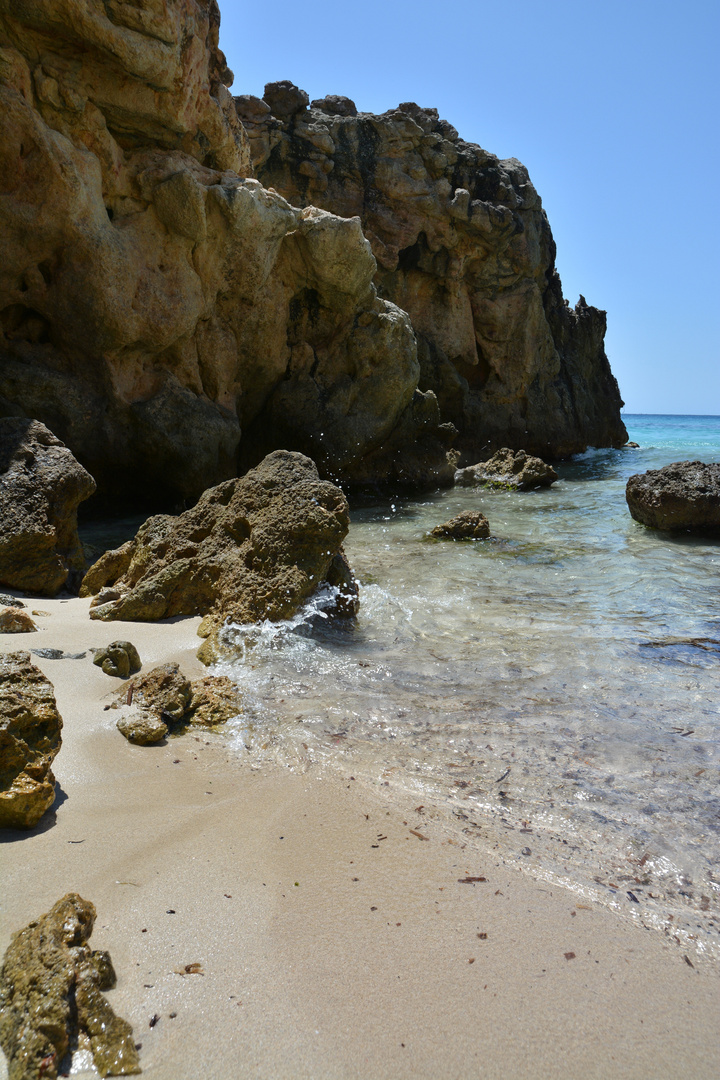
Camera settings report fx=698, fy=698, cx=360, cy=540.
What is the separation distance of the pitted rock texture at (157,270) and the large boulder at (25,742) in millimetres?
6784

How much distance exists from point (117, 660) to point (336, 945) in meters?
2.14

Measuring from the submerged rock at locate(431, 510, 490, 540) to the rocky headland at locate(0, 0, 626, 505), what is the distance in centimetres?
367

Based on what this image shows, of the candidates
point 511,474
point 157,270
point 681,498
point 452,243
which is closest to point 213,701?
point 681,498

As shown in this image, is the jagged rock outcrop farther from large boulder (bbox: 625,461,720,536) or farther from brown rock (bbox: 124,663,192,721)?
brown rock (bbox: 124,663,192,721)

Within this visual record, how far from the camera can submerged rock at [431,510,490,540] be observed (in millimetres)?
9133

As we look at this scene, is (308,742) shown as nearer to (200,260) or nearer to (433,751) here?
(433,751)

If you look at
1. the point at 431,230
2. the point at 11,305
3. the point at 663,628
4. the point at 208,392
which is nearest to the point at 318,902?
the point at 663,628

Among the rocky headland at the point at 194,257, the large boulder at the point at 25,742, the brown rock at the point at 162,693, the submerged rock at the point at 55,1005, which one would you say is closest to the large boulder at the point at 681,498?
the rocky headland at the point at 194,257

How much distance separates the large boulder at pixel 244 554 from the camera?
4668 millimetres

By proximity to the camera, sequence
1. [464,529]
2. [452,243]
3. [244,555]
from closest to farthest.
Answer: [244,555]
[464,529]
[452,243]

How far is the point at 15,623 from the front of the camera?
3936 millimetres

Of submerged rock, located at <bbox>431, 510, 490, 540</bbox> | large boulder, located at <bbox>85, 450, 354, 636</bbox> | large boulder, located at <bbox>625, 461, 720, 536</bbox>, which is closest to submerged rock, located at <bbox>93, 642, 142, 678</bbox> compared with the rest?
large boulder, located at <bbox>85, 450, 354, 636</bbox>

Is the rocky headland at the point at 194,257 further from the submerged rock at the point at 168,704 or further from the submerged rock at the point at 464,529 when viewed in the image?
the submerged rock at the point at 168,704

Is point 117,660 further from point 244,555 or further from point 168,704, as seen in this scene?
point 244,555
